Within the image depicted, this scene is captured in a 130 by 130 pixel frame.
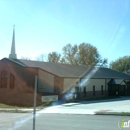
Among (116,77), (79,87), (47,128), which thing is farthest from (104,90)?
(47,128)

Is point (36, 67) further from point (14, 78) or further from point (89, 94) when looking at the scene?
point (89, 94)

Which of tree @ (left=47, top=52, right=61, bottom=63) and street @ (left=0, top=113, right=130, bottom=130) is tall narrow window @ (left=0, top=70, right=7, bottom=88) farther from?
tree @ (left=47, top=52, right=61, bottom=63)

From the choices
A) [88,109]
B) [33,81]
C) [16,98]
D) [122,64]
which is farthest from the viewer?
[122,64]

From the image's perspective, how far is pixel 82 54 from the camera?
2803 inches

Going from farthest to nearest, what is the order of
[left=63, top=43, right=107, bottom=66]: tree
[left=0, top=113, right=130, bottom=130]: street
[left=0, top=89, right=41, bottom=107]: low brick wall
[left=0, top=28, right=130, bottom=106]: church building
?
[left=63, top=43, right=107, bottom=66]: tree, [left=0, top=28, right=130, bottom=106]: church building, [left=0, top=89, right=41, bottom=107]: low brick wall, [left=0, top=113, right=130, bottom=130]: street

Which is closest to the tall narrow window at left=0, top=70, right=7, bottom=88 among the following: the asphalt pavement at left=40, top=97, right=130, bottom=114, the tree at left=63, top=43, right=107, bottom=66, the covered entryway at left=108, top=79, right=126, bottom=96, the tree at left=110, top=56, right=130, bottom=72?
the asphalt pavement at left=40, top=97, right=130, bottom=114

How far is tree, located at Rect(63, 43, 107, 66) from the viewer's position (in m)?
71.1

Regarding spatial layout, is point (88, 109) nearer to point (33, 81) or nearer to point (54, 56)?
point (33, 81)

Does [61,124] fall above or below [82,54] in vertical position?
below

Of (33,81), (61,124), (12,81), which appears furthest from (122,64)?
(61,124)

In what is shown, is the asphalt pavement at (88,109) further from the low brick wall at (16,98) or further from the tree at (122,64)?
the tree at (122,64)

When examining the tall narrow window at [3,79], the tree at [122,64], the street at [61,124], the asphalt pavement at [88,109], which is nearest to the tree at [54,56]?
the tree at [122,64]

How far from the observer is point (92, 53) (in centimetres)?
7169

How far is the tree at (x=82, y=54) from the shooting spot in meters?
71.1
